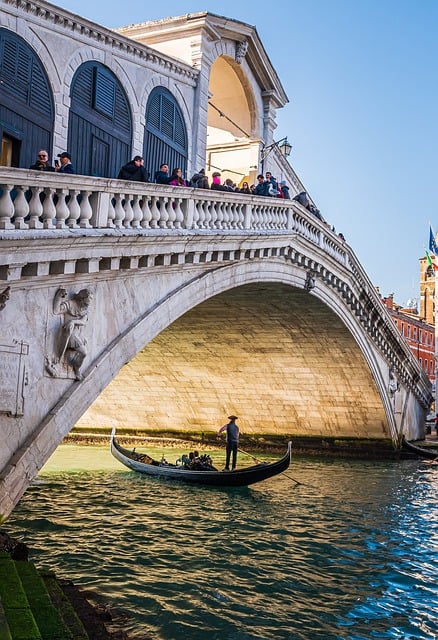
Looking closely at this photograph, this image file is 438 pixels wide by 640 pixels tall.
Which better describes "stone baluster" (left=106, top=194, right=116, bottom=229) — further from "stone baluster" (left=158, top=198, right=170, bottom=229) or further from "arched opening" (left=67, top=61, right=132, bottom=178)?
"arched opening" (left=67, top=61, right=132, bottom=178)

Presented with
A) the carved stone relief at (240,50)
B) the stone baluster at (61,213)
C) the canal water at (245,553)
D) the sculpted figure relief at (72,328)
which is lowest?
the canal water at (245,553)

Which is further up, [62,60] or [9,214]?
[62,60]

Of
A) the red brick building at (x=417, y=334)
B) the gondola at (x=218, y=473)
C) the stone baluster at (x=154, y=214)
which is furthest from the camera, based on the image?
the red brick building at (x=417, y=334)

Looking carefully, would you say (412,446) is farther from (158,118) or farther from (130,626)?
(130,626)

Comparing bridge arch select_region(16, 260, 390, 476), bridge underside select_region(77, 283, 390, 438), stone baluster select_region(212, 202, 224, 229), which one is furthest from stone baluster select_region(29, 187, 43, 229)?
bridge underside select_region(77, 283, 390, 438)

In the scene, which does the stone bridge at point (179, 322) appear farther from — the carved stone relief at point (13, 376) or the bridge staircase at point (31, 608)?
the bridge staircase at point (31, 608)

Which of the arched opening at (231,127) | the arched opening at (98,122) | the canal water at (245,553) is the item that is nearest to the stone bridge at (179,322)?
the arched opening at (98,122)

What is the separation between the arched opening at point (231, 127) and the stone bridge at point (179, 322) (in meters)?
1.83

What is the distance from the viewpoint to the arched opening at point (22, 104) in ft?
19.6

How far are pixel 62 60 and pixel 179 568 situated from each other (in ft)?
15.2

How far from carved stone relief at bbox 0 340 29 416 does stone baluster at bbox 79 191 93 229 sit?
0.96m

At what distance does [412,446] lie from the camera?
15250mm

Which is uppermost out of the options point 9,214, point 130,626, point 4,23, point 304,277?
point 4,23

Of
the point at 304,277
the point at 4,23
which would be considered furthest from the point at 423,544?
the point at 4,23
